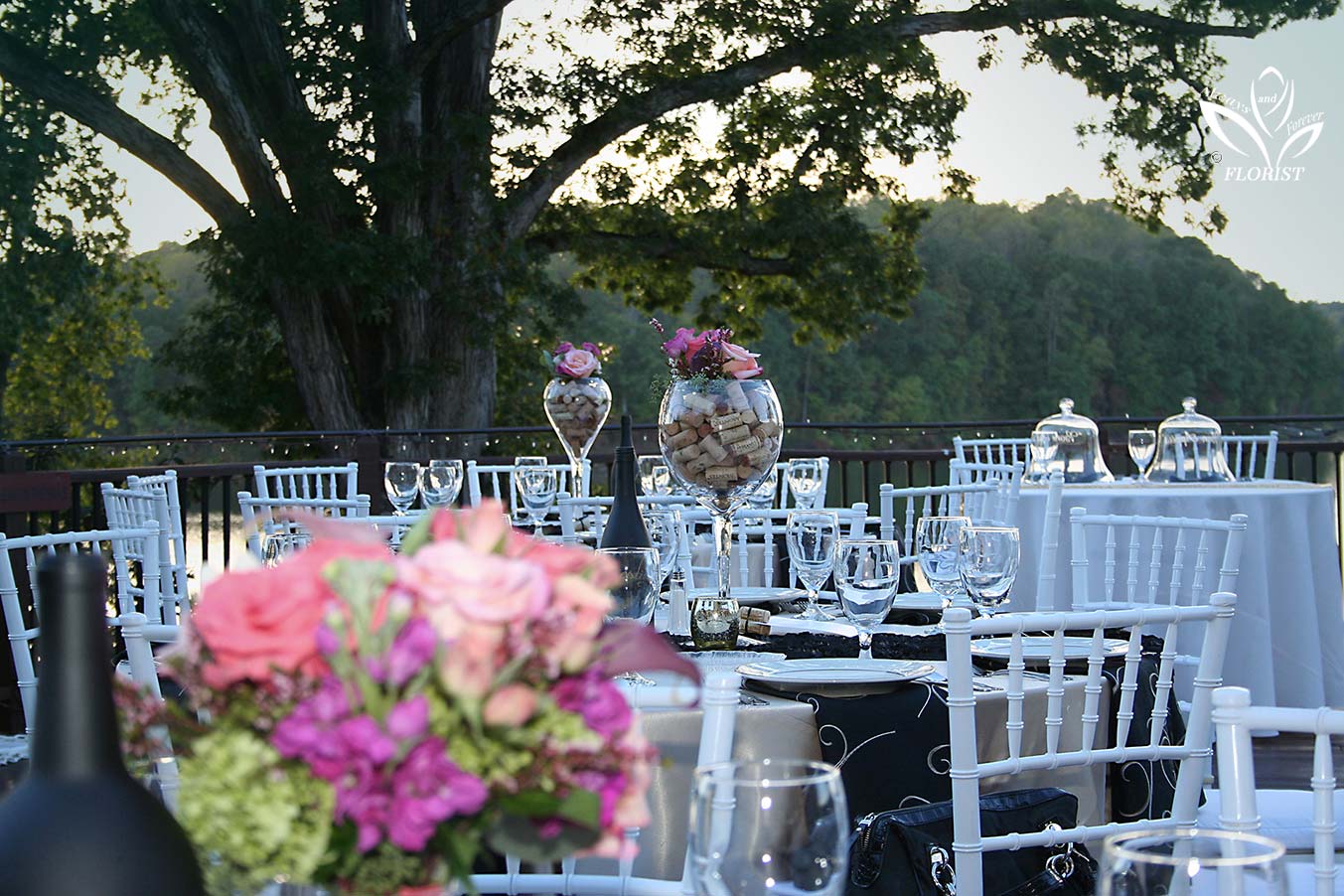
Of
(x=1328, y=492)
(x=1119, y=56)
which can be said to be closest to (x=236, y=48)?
(x=1119, y=56)

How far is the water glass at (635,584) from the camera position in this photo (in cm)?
211

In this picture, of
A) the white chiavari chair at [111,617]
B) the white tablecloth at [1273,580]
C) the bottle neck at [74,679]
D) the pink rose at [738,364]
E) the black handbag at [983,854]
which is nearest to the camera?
the bottle neck at [74,679]

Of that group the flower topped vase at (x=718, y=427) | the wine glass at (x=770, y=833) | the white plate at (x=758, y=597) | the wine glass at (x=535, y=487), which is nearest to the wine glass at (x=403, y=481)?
the wine glass at (x=535, y=487)

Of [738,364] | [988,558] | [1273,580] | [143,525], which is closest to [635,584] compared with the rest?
[988,558]

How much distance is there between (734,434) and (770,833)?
188cm

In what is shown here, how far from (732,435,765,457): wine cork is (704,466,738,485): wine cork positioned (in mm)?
33

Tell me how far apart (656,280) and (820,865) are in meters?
12.8

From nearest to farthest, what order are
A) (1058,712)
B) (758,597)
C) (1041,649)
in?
(1058,712), (1041,649), (758,597)

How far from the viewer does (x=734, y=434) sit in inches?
106

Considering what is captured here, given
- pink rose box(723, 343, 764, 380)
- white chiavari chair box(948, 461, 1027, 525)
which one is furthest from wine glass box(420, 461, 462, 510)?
pink rose box(723, 343, 764, 380)

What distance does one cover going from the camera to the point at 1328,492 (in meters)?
5.02

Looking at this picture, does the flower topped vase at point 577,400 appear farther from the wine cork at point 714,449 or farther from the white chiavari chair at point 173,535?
the wine cork at point 714,449

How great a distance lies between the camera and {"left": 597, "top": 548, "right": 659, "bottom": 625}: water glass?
83.2 inches

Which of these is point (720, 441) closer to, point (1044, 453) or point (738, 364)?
point (738, 364)
